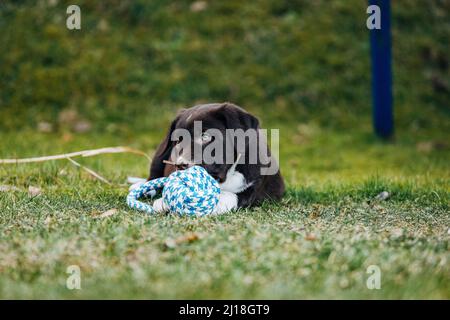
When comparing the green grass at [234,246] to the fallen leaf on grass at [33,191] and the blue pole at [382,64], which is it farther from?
the blue pole at [382,64]

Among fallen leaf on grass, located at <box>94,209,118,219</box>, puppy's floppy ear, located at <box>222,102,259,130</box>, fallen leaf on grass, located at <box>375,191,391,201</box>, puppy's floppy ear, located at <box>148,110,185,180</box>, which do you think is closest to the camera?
fallen leaf on grass, located at <box>94,209,118,219</box>

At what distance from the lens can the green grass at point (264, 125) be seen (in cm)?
304

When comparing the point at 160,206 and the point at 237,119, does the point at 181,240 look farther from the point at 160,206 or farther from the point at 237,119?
the point at 237,119

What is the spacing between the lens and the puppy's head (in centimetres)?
416

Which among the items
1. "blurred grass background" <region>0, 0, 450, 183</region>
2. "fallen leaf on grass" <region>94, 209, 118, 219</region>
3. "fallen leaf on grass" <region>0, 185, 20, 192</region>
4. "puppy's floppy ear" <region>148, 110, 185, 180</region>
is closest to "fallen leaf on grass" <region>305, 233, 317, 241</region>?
"fallen leaf on grass" <region>94, 209, 118, 219</region>

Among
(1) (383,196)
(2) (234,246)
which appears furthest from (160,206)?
(1) (383,196)

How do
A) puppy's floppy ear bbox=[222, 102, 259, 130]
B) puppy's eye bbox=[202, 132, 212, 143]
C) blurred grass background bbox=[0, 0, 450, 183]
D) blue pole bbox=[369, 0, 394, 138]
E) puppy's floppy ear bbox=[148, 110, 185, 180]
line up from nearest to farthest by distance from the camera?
puppy's eye bbox=[202, 132, 212, 143] → puppy's floppy ear bbox=[222, 102, 259, 130] → puppy's floppy ear bbox=[148, 110, 185, 180] → blue pole bbox=[369, 0, 394, 138] → blurred grass background bbox=[0, 0, 450, 183]

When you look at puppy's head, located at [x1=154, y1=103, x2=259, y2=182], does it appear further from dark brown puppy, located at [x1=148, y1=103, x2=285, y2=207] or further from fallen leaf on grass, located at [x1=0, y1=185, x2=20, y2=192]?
fallen leaf on grass, located at [x1=0, y1=185, x2=20, y2=192]

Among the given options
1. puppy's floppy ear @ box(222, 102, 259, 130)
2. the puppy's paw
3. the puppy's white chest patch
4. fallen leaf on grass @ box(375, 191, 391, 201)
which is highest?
puppy's floppy ear @ box(222, 102, 259, 130)

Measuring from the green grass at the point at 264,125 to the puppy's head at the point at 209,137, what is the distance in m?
0.41

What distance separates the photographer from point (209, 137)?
13.6 feet

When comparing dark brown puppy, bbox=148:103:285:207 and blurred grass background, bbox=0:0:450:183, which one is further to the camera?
blurred grass background, bbox=0:0:450:183

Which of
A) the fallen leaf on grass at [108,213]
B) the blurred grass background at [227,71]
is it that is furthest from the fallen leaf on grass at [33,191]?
the blurred grass background at [227,71]

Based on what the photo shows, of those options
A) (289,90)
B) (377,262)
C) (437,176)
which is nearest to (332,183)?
(437,176)
